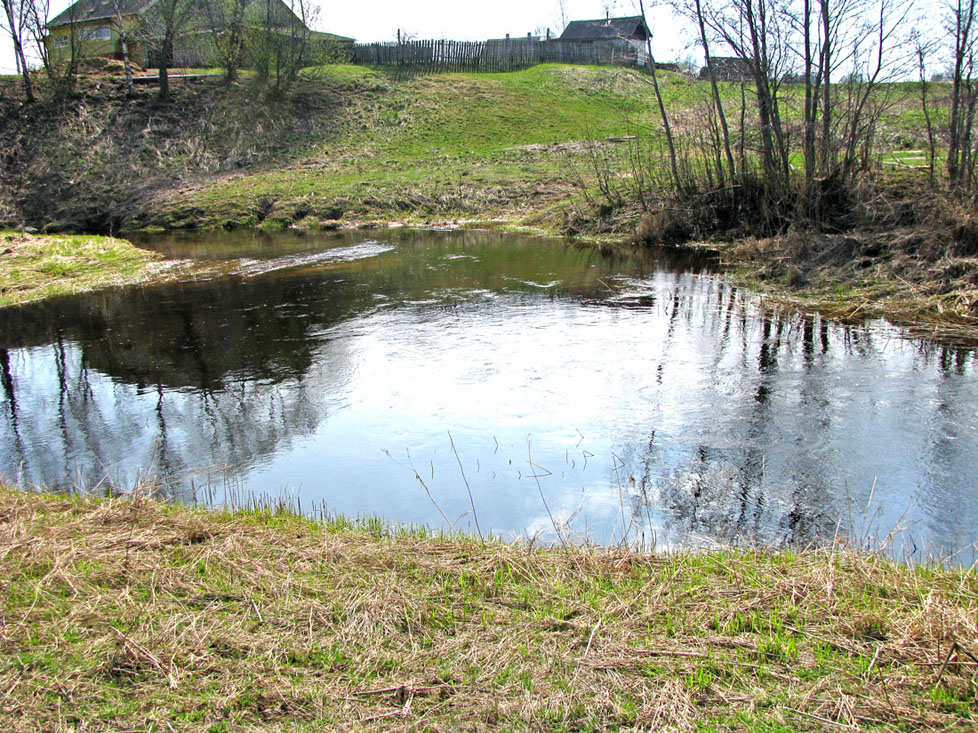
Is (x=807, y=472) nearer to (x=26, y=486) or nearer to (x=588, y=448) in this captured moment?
(x=588, y=448)

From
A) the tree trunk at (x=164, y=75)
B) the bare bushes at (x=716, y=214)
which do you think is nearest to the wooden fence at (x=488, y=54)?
the tree trunk at (x=164, y=75)

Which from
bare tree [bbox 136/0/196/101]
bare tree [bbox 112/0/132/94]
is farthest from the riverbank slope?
bare tree [bbox 136/0/196/101]

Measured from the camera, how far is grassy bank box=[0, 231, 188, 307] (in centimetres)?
1527

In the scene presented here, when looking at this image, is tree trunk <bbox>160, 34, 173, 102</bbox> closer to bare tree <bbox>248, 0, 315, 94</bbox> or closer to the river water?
bare tree <bbox>248, 0, 315, 94</bbox>

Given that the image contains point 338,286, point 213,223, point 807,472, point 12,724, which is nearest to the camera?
point 12,724

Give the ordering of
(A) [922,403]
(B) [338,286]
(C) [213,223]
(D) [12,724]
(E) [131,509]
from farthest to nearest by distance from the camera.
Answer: (C) [213,223] < (B) [338,286] < (A) [922,403] < (E) [131,509] < (D) [12,724]

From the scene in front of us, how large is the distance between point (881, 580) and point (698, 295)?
33.2ft

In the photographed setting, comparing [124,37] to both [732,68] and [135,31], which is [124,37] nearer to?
[135,31]

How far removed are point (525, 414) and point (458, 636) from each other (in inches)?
165

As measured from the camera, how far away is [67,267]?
17.0 metres

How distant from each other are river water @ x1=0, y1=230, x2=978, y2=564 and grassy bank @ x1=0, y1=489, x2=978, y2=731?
3.14 ft

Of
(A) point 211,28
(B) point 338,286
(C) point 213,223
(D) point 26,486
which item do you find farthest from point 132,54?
(D) point 26,486

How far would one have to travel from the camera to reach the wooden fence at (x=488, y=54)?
4725cm

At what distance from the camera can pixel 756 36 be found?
54.9ft
